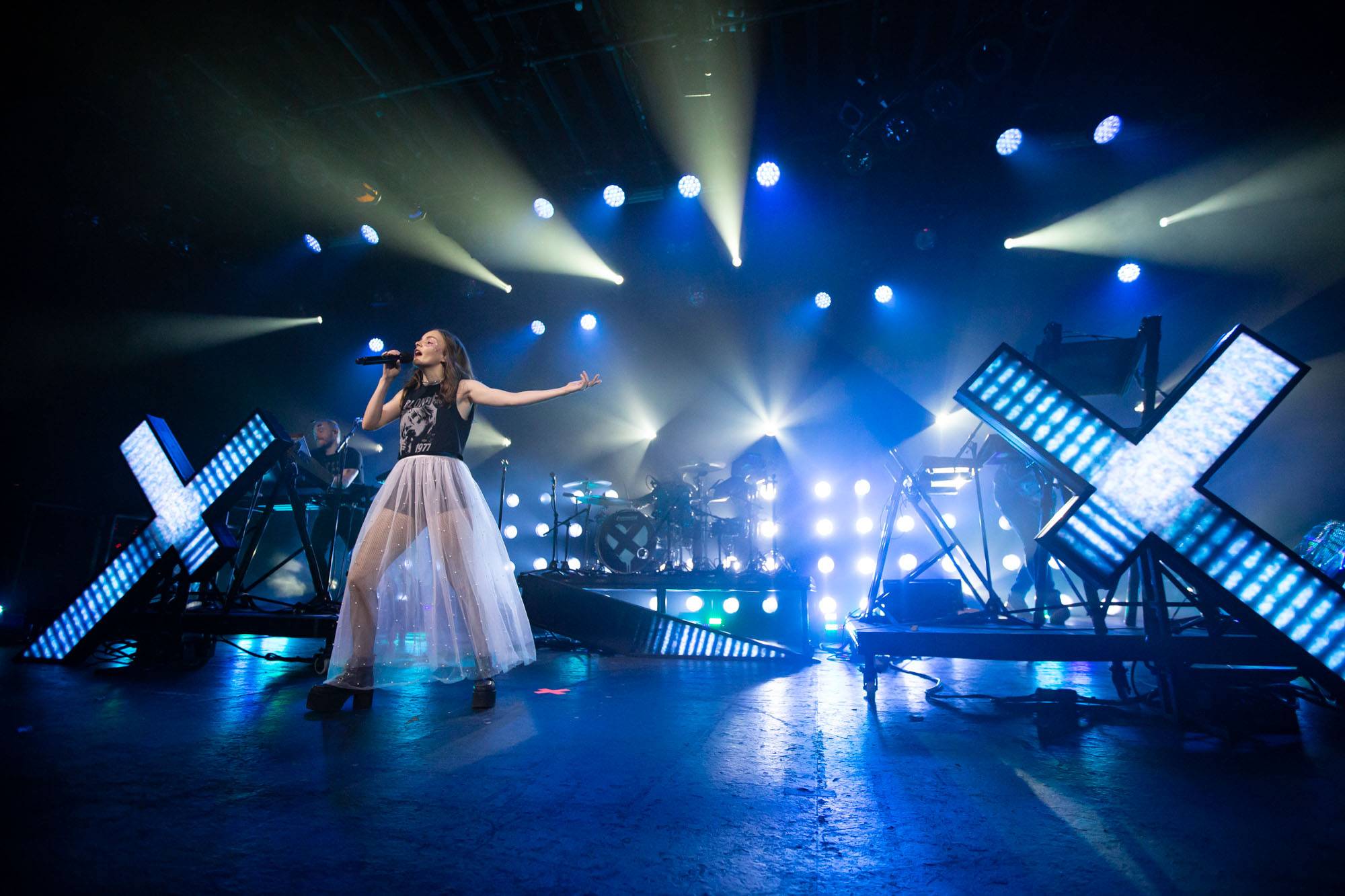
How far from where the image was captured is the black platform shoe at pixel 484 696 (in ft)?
8.92

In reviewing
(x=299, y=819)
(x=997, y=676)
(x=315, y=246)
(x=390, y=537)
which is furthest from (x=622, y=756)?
(x=315, y=246)

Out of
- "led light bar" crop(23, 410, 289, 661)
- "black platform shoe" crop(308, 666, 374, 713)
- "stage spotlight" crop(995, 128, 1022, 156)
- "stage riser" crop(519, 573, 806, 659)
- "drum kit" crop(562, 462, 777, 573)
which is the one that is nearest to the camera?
"black platform shoe" crop(308, 666, 374, 713)

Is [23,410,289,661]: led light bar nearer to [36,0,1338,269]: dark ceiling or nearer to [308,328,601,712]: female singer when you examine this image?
[308,328,601,712]: female singer

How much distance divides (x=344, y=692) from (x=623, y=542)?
18.5 feet

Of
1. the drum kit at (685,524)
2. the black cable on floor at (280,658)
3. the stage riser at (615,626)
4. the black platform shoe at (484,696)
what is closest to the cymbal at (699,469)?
the drum kit at (685,524)

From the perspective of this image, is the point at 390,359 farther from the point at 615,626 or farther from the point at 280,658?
the point at 615,626

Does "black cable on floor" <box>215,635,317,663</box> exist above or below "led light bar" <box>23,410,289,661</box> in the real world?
below

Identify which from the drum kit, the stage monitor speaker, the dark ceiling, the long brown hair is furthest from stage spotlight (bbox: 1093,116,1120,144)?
the long brown hair

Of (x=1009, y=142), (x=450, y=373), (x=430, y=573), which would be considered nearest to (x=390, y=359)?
(x=450, y=373)

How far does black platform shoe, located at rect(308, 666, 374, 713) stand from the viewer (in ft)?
8.41

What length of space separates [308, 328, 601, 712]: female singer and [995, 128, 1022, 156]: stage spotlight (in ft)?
22.2

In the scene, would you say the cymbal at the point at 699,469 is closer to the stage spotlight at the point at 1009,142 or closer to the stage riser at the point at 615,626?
the stage riser at the point at 615,626

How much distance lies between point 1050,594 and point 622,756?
4.67m

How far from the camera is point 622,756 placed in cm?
195
